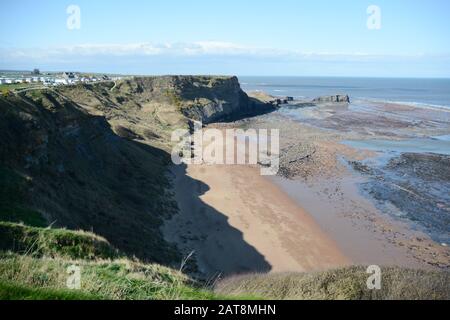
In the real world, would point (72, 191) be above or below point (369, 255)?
above

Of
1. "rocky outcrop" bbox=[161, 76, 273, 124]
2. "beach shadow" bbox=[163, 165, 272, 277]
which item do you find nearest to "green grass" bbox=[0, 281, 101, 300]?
"beach shadow" bbox=[163, 165, 272, 277]

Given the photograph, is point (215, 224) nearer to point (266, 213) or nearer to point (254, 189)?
point (266, 213)

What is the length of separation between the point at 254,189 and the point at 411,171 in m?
18.2

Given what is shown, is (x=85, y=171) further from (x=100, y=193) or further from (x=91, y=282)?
(x=91, y=282)

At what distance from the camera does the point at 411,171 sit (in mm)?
42281

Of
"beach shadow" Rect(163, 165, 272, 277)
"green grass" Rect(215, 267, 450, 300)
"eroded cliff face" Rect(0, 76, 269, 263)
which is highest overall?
"eroded cliff face" Rect(0, 76, 269, 263)

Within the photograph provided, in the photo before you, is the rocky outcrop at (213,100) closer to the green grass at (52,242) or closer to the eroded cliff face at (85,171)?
the eroded cliff face at (85,171)

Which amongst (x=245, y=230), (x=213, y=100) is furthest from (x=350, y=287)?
(x=213, y=100)

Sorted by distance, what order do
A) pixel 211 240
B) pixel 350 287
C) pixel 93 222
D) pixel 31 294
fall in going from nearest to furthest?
pixel 31 294, pixel 350 287, pixel 93 222, pixel 211 240

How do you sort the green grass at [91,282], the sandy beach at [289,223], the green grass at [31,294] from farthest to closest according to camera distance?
1. the sandy beach at [289,223]
2. the green grass at [91,282]
3. the green grass at [31,294]

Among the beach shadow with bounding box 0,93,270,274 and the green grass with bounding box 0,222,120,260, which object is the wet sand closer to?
the beach shadow with bounding box 0,93,270,274

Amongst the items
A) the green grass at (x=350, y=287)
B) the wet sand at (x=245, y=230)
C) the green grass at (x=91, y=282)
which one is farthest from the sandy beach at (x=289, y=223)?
the green grass at (x=91, y=282)

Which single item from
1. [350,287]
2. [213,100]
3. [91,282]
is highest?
[213,100]

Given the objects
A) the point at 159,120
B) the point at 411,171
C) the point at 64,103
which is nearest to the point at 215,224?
the point at 64,103
